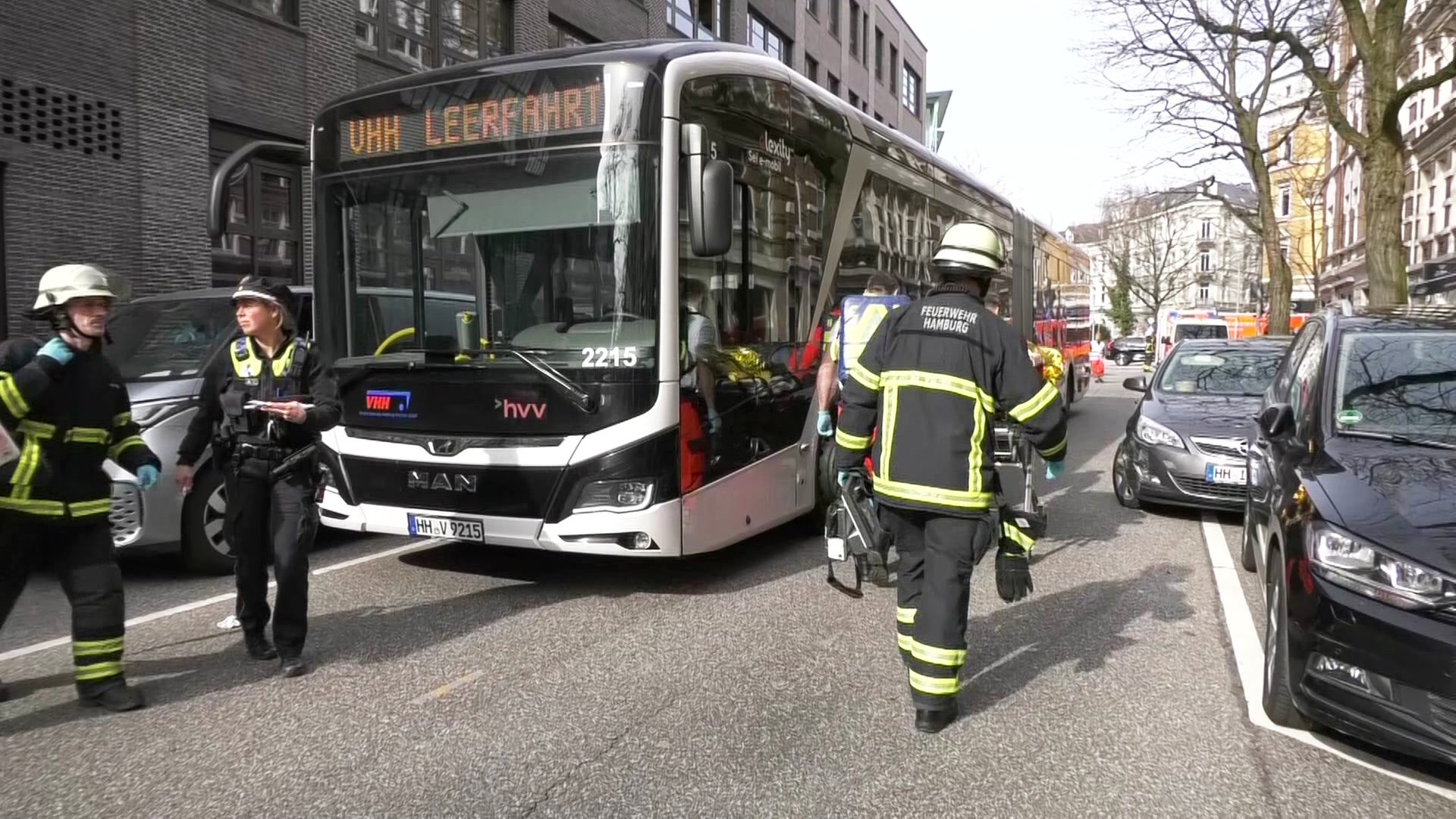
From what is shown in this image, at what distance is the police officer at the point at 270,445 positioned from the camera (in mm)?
4508

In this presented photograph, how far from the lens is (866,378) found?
409 cm

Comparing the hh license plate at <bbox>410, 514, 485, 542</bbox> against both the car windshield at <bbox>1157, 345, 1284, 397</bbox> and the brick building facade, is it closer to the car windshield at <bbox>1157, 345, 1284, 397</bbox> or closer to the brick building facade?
the car windshield at <bbox>1157, 345, 1284, 397</bbox>

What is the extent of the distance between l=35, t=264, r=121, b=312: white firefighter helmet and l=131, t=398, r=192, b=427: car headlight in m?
2.21

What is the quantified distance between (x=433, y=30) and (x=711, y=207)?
1410 centimetres

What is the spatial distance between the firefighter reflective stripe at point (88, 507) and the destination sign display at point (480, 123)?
2557mm

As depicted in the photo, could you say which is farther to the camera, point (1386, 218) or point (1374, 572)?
point (1386, 218)

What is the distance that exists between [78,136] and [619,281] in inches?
374

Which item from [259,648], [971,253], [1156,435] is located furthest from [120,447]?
[1156,435]

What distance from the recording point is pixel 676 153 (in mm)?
5379

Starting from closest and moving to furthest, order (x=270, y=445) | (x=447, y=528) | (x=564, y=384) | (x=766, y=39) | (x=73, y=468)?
(x=73, y=468) → (x=270, y=445) → (x=564, y=384) → (x=447, y=528) → (x=766, y=39)

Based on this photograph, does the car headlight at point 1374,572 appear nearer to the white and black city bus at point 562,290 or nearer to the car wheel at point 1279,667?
the car wheel at point 1279,667

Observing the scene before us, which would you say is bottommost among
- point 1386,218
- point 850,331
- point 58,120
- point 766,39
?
point 850,331

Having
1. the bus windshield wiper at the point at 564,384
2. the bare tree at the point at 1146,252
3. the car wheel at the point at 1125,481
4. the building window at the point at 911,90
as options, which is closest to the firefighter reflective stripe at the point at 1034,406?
the bus windshield wiper at the point at 564,384

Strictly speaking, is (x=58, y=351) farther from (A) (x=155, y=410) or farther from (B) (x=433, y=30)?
(B) (x=433, y=30)
